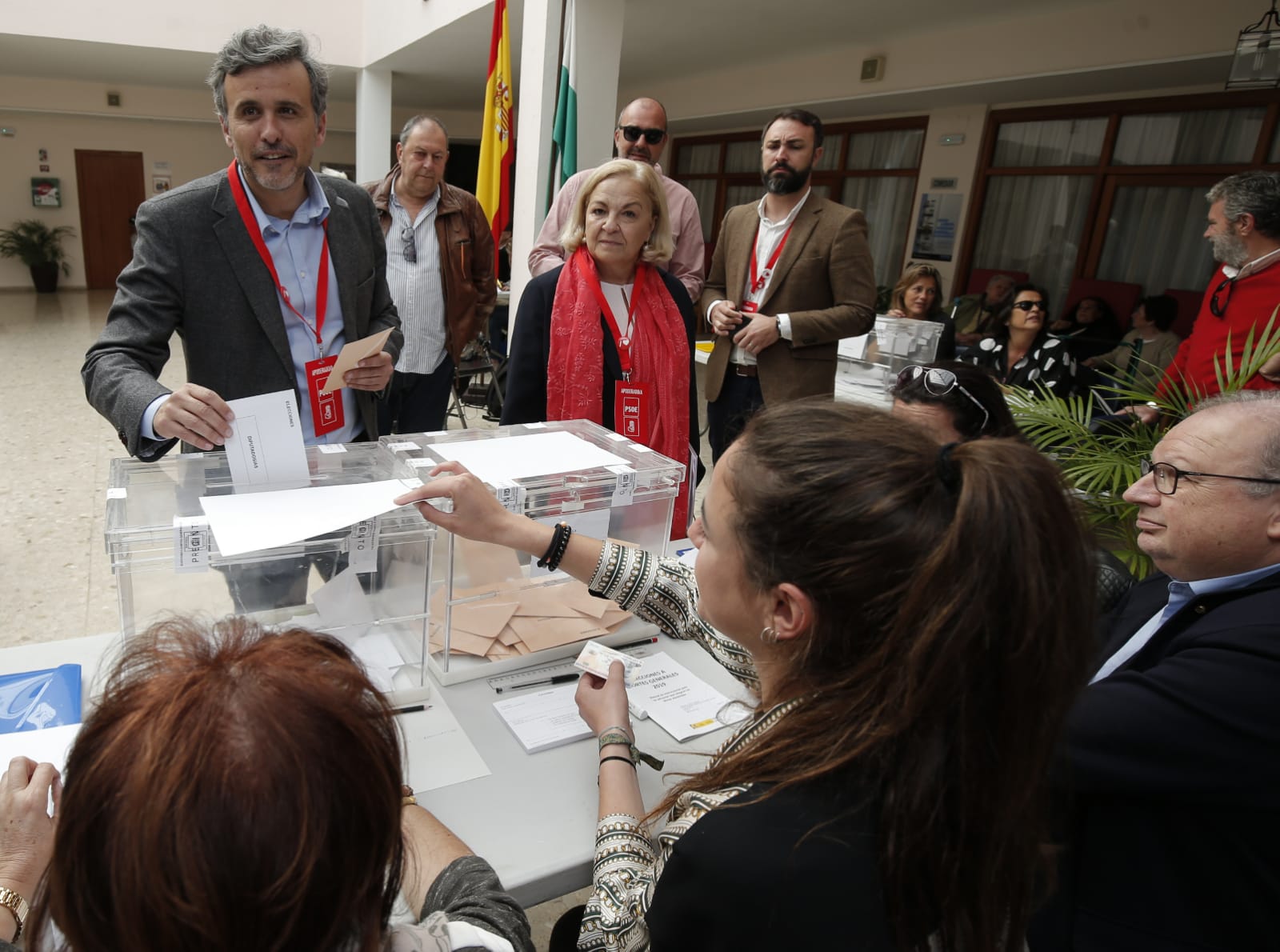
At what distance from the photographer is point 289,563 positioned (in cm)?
120

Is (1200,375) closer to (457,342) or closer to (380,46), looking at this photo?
(457,342)

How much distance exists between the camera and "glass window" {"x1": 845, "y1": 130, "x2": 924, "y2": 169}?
748 cm

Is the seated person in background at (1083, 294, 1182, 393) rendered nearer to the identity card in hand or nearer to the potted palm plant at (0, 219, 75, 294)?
the identity card in hand

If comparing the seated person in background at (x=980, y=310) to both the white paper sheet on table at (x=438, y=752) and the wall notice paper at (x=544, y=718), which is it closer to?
the wall notice paper at (x=544, y=718)

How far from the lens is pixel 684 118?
892 cm

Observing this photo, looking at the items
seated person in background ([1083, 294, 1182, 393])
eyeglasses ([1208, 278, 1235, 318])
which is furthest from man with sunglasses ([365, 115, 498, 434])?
seated person in background ([1083, 294, 1182, 393])

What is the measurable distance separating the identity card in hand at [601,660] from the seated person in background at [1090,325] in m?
5.65

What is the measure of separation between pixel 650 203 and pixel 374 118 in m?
8.03

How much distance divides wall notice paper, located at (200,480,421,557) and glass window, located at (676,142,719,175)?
9.74 meters

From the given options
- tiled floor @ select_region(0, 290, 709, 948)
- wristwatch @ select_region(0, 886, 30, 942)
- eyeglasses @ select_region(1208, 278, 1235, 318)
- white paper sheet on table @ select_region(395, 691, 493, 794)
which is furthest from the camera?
eyeglasses @ select_region(1208, 278, 1235, 318)

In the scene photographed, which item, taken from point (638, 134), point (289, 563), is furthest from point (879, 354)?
point (289, 563)

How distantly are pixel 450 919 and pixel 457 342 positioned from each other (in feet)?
10.0

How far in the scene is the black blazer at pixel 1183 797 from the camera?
3.13 ft

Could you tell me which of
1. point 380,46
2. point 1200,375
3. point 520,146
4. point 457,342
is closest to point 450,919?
point 457,342
